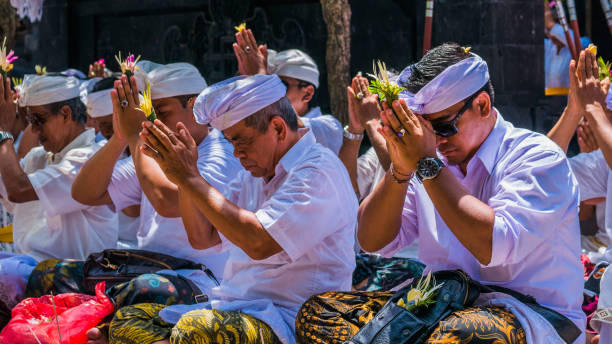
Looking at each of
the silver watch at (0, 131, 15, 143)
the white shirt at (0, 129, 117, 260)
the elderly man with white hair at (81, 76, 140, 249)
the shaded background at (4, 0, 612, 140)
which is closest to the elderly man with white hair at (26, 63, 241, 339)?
the white shirt at (0, 129, 117, 260)

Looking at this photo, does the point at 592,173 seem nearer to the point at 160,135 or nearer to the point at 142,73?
the point at 142,73

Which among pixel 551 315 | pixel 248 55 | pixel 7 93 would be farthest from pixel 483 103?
pixel 7 93

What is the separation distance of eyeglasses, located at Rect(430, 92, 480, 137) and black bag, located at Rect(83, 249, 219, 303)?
1.65 m

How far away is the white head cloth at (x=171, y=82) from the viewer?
173 inches

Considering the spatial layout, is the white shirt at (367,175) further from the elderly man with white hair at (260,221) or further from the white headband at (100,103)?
the elderly man with white hair at (260,221)

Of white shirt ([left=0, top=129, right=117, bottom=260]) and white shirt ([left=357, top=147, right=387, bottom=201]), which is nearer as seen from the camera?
white shirt ([left=0, top=129, right=117, bottom=260])

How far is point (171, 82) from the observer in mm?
4418

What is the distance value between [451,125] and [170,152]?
1139mm

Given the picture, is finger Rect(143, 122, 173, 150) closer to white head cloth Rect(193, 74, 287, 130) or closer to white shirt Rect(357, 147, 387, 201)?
white head cloth Rect(193, 74, 287, 130)

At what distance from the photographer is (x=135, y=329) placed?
11.7 feet

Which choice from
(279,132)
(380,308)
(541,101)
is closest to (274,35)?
(541,101)

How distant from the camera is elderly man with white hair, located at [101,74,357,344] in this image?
330 cm

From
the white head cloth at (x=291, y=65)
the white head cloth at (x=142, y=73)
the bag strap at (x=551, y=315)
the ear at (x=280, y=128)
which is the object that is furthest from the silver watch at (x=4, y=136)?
the bag strap at (x=551, y=315)

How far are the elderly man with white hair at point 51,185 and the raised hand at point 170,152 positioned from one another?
162cm
